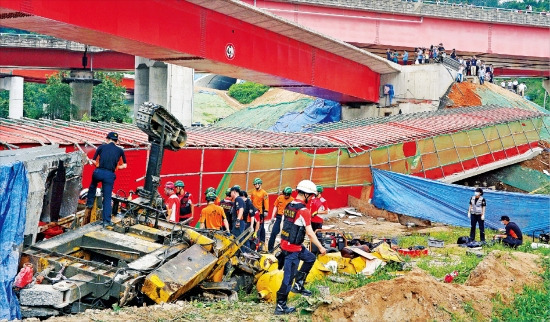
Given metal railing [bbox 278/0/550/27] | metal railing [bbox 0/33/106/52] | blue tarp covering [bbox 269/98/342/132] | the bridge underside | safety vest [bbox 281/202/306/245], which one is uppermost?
metal railing [bbox 278/0/550/27]

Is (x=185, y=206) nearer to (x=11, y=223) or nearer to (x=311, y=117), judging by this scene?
(x=11, y=223)

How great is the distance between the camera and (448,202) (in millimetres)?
24609

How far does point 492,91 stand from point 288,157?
26772 millimetres

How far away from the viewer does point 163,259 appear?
35.3ft

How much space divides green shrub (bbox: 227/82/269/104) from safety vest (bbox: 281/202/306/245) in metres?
61.5

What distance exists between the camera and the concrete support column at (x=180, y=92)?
41375 millimetres

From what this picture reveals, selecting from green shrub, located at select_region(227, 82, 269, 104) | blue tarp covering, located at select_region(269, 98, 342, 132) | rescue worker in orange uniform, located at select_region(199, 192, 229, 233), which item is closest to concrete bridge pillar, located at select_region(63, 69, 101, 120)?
blue tarp covering, located at select_region(269, 98, 342, 132)

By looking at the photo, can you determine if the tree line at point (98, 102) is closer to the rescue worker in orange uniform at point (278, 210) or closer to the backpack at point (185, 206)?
the rescue worker in orange uniform at point (278, 210)

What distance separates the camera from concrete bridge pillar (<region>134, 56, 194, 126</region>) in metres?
41.4

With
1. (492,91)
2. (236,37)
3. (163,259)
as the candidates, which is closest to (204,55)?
(236,37)

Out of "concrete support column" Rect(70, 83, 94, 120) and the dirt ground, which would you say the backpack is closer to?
the dirt ground

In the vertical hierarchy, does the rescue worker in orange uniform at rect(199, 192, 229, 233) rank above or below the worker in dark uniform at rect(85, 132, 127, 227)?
below

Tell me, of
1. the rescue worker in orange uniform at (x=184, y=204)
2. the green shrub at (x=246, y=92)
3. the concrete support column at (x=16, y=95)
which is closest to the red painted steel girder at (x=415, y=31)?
the green shrub at (x=246, y=92)

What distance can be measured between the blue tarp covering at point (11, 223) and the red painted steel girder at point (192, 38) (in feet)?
33.6
